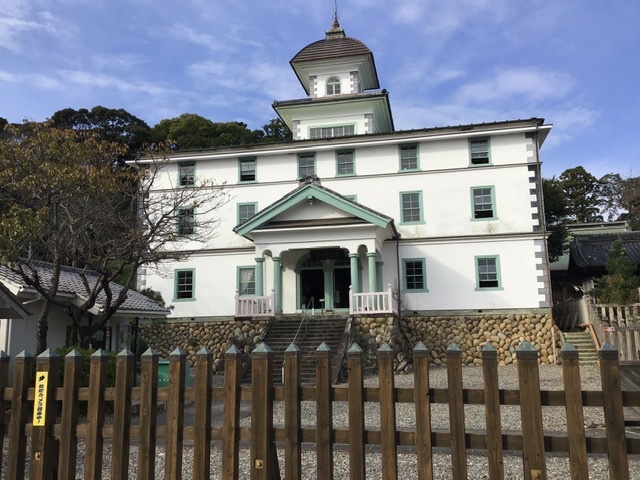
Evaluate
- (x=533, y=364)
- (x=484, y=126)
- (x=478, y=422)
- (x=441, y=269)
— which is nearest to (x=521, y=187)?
(x=484, y=126)

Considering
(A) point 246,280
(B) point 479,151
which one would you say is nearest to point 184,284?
(A) point 246,280

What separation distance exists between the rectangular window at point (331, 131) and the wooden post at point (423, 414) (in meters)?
23.6

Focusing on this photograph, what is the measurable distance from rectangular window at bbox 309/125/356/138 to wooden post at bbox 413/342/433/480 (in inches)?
929

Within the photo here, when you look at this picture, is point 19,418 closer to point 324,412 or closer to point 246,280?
point 324,412

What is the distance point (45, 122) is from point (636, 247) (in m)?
27.9

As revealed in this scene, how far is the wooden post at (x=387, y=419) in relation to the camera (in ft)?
13.1

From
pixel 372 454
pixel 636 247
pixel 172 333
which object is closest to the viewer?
pixel 372 454

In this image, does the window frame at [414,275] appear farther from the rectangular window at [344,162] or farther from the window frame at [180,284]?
the window frame at [180,284]

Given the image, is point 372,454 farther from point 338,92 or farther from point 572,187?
point 572,187

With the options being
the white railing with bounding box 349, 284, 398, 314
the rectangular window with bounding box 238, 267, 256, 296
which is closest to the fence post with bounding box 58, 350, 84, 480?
the white railing with bounding box 349, 284, 398, 314

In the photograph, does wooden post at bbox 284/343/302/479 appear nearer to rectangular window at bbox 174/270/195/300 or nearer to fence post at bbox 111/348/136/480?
fence post at bbox 111/348/136/480

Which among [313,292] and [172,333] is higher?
[313,292]

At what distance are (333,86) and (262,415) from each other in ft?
85.3

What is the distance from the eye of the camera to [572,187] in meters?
49.4
